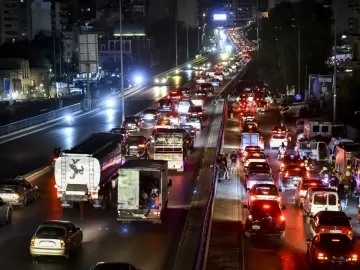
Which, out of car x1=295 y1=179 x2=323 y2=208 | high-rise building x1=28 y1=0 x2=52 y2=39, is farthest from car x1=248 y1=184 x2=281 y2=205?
high-rise building x1=28 y1=0 x2=52 y2=39

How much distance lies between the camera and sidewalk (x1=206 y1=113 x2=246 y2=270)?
2128cm

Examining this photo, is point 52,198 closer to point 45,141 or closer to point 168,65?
point 45,141

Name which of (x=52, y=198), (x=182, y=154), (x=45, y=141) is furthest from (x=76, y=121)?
(x=52, y=198)

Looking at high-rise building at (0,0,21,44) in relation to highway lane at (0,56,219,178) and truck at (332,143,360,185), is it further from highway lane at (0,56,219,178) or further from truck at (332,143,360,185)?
truck at (332,143,360,185)

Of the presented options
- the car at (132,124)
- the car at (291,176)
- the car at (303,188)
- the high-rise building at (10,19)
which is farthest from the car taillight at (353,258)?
the high-rise building at (10,19)

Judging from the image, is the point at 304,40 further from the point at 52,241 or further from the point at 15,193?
the point at 52,241

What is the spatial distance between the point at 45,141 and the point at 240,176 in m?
20.1

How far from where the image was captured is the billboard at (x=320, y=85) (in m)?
68.8

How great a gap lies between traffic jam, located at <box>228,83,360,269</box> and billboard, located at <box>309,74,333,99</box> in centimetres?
1439

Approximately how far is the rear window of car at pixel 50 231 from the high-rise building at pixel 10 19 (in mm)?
159719

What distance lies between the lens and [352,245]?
20047 millimetres

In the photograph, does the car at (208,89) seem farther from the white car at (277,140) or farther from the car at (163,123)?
the white car at (277,140)

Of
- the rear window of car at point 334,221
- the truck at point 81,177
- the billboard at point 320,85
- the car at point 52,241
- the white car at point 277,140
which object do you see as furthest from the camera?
the billboard at point 320,85

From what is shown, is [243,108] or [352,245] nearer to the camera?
[352,245]
